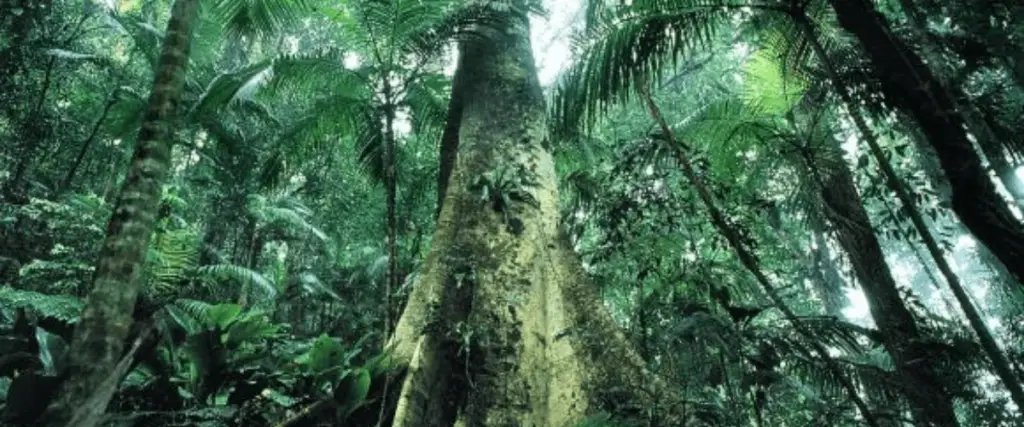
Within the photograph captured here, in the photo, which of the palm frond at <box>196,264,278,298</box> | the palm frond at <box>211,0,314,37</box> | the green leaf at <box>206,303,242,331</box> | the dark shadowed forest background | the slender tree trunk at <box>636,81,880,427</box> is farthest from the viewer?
the palm frond at <box>196,264,278,298</box>

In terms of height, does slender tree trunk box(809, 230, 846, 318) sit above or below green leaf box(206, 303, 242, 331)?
above

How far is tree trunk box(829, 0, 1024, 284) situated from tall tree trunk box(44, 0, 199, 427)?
3436mm

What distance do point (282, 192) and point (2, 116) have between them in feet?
13.9

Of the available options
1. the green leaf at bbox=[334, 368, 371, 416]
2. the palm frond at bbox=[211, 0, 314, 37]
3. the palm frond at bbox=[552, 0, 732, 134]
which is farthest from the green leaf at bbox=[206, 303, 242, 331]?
the palm frond at bbox=[211, 0, 314, 37]

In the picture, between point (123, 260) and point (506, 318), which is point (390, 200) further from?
point (123, 260)

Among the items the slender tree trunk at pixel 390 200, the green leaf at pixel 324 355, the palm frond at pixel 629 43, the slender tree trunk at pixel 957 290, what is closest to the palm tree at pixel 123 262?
the green leaf at pixel 324 355

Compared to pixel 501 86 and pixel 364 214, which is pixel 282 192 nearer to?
pixel 364 214

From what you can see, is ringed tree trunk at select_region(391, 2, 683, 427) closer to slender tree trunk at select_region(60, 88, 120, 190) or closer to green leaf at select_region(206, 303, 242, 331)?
green leaf at select_region(206, 303, 242, 331)

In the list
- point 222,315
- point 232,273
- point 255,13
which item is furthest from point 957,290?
point 232,273

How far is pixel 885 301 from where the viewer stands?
5.32m

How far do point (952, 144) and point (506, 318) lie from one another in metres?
2.39

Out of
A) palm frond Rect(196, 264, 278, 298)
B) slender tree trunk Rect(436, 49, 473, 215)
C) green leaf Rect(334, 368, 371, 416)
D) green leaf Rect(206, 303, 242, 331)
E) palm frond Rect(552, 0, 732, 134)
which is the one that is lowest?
green leaf Rect(334, 368, 371, 416)

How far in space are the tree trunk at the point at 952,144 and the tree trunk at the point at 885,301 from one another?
1.05 m

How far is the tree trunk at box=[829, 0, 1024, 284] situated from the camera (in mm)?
2775
